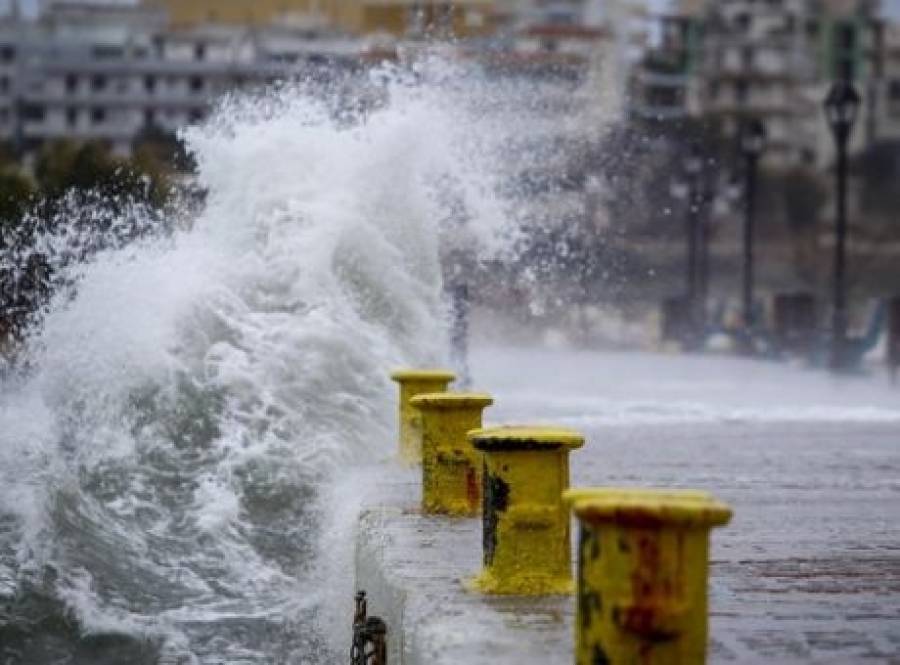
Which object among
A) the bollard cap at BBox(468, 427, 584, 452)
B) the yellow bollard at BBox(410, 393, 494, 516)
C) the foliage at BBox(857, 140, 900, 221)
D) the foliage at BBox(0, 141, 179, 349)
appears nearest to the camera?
the bollard cap at BBox(468, 427, 584, 452)

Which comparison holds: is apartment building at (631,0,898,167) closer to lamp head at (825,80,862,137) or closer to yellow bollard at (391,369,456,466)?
lamp head at (825,80,862,137)

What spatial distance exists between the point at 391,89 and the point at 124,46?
103 metres

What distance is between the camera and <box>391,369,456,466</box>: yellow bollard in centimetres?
1268

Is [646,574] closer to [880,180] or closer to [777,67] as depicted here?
[880,180]

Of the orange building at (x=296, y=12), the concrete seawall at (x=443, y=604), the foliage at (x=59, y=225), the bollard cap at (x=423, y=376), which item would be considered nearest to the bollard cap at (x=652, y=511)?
the concrete seawall at (x=443, y=604)

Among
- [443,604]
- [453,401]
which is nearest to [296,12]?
[453,401]

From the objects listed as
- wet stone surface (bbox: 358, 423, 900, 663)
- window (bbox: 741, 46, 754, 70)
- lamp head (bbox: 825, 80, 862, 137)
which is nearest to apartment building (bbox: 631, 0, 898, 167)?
window (bbox: 741, 46, 754, 70)

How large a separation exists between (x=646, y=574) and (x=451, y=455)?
4.23m

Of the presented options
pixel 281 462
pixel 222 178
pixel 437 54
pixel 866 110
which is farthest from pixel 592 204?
pixel 866 110

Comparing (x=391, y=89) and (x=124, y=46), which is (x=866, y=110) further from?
(x=391, y=89)

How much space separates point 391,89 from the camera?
22.3 metres

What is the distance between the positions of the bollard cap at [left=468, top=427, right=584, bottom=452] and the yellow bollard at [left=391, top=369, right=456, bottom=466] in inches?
185

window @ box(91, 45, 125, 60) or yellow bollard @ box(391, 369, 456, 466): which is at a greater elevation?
window @ box(91, 45, 125, 60)

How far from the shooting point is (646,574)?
230 inches
